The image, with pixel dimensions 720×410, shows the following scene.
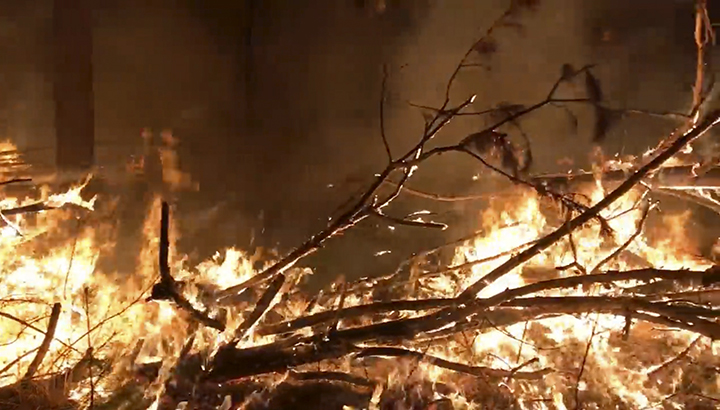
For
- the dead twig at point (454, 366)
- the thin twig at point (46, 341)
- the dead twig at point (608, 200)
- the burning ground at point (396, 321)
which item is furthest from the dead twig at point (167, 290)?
the dead twig at point (608, 200)

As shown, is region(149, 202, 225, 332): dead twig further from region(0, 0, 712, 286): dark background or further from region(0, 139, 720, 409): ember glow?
region(0, 0, 712, 286): dark background

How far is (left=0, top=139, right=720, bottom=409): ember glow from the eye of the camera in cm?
131

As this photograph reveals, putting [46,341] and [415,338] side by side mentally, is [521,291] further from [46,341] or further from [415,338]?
[46,341]

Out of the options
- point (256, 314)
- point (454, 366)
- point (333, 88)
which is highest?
point (333, 88)

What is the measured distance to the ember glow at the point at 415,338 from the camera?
4.28 ft

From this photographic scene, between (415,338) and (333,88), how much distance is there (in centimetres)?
147

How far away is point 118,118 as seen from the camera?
211cm

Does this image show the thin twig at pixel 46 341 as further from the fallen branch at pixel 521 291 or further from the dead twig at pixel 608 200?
the dead twig at pixel 608 200

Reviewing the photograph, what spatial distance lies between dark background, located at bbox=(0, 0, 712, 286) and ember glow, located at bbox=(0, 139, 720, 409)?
401 mm

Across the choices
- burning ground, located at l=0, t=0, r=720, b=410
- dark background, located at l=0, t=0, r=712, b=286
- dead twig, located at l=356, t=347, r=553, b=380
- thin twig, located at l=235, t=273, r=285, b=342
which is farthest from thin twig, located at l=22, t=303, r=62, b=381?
dark background, located at l=0, t=0, r=712, b=286

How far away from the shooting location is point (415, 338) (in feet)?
4.27

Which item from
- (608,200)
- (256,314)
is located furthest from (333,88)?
(608,200)

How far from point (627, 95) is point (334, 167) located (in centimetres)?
106

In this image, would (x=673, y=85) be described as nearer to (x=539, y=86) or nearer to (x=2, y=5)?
(x=539, y=86)
